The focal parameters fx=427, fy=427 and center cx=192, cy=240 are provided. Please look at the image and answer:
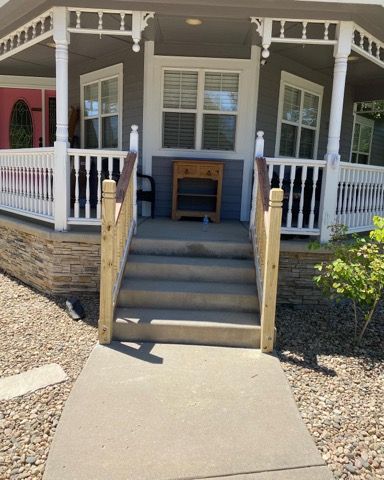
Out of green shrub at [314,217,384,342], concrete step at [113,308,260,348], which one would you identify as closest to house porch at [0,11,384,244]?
green shrub at [314,217,384,342]

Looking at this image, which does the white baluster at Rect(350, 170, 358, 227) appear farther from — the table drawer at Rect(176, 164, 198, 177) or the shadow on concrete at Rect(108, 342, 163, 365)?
the shadow on concrete at Rect(108, 342, 163, 365)

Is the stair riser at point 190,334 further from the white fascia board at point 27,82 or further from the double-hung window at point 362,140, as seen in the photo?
the double-hung window at point 362,140

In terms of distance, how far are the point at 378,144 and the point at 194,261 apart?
866 centimetres

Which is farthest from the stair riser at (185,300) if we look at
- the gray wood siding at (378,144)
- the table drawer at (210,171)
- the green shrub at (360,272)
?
the gray wood siding at (378,144)

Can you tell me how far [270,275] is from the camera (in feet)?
11.8

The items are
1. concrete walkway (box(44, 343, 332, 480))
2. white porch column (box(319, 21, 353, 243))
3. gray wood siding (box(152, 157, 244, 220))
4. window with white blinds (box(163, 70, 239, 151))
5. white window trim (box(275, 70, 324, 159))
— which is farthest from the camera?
white window trim (box(275, 70, 324, 159))

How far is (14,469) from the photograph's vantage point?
7.27 ft

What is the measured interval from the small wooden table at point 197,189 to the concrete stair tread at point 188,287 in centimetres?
196

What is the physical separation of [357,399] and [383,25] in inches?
165

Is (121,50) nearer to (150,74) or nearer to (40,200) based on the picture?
(150,74)

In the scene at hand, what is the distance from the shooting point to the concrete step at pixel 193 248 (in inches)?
183

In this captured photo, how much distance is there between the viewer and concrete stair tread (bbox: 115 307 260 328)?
3.72 m

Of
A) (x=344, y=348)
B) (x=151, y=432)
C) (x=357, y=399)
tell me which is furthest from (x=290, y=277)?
(x=151, y=432)

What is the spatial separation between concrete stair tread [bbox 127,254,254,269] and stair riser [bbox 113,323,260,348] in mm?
854
